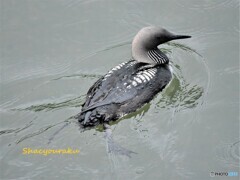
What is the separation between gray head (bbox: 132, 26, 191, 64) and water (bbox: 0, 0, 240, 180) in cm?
39

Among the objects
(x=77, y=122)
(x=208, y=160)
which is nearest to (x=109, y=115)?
(x=77, y=122)

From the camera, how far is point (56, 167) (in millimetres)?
5102

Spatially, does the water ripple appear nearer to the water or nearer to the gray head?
the water

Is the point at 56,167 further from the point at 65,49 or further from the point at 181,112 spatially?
the point at 65,49

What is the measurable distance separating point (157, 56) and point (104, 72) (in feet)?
2.44

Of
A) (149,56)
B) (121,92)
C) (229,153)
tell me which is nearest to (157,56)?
(149,56)

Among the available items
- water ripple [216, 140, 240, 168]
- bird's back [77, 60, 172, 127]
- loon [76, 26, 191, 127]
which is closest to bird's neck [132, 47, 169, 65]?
loon [76, 26, 191, 127]

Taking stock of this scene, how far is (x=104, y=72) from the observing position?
6605 millimetres

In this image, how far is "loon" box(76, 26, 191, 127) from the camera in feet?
18.4

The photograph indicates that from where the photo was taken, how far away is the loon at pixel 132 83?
560 centimetres

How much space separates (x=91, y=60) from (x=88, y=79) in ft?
1.59

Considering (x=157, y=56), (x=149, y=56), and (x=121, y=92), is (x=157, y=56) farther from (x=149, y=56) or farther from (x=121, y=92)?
(x=121, y=92)

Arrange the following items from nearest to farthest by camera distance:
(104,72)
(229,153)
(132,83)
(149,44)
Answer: (229,153)
(132,83)
(149,44)
(104,72)

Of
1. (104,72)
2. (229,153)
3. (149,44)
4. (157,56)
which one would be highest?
(149,44)
